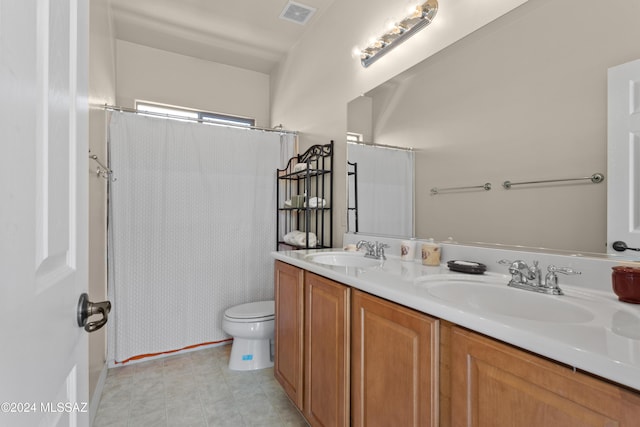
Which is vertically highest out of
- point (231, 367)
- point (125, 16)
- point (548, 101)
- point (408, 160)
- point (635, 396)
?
point (125, 16)

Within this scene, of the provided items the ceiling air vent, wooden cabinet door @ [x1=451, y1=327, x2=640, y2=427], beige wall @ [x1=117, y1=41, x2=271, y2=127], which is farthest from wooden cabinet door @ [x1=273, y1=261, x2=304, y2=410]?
beige wall @ [x1=117, y1=41, x2=271, y2=127]

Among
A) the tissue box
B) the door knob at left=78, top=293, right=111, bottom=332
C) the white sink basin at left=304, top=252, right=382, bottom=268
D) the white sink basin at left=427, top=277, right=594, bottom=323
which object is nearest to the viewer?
the door knob at left=78, top=293, right=111, bottom=332

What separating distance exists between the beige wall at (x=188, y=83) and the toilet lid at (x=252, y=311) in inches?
80.5

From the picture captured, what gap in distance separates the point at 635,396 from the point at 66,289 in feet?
3.16

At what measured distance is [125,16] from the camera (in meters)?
2.47

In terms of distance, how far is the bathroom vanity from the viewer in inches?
21.3

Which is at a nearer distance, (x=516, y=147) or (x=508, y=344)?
(x=508, y=344)

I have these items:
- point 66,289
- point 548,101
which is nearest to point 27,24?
point 66,289

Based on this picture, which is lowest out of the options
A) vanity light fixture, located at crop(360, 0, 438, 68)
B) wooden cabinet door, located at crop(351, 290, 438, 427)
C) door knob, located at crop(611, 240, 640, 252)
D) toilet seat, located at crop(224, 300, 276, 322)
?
toilet seat, located at crop(224, 300, 276, 322)

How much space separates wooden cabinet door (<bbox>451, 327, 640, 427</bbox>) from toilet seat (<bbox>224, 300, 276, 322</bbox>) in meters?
1.60

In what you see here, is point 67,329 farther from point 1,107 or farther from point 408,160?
point 408,160

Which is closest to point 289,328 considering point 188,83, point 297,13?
point 297,13

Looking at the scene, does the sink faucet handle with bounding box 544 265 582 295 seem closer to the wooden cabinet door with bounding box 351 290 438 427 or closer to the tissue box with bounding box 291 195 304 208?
the wooden cabinet door with bounding box 351 290 438 427

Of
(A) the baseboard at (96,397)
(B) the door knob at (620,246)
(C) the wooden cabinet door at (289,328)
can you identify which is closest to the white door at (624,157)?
(B) the door knob at (620,246)
